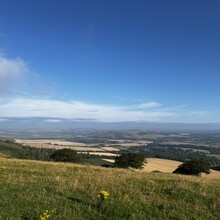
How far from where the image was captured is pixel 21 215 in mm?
9742

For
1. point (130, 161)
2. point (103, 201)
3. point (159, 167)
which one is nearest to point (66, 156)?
point (130, 161)

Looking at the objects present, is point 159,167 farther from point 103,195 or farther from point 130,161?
point 103,195

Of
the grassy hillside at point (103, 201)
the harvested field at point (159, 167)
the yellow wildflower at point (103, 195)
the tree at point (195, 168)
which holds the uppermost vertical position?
the yellow wildflower at point (103, 195)

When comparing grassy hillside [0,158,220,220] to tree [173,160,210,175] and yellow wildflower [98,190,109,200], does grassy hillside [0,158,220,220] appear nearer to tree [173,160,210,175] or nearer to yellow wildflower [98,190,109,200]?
yellow wildflower [98,190,109,200]

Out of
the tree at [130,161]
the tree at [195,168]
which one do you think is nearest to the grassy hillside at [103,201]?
the tree at [195,168]

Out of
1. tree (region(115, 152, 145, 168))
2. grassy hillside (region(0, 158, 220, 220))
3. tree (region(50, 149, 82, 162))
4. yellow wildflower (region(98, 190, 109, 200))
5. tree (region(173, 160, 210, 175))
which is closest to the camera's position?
grassy hillside (region(0, 158, 220, 220))

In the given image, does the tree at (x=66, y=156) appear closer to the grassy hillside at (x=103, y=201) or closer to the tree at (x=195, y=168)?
the tree at (x=195, y=168)

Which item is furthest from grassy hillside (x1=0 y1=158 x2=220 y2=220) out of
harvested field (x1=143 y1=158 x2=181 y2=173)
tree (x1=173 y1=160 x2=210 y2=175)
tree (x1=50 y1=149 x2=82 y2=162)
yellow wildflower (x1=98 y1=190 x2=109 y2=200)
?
harvested field (x1=143 y1=158 x2=181 y2=173)

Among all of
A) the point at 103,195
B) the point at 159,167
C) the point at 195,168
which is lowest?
the point at 159,167

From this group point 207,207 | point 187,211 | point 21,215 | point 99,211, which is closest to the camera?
point 21,215

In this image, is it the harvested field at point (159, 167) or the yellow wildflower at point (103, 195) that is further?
the harvested field at point (159, 167)

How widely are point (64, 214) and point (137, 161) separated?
220 ft

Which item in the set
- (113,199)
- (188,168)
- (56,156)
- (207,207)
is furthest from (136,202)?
(56,156)

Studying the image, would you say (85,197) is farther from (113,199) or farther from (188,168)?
(188,168)
